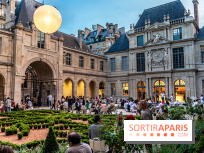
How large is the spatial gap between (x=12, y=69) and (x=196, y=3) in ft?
98.9

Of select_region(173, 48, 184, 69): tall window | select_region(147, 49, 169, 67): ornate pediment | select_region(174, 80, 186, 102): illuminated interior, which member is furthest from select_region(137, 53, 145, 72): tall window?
select_region(174, 80, 186, 102): illuminated interior

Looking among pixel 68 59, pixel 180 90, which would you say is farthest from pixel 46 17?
pixel 180 90

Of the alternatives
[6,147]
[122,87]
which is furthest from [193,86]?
[6,147]

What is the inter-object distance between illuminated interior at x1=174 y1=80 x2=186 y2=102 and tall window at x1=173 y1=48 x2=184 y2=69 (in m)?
2.46

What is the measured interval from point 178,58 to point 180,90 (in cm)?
489

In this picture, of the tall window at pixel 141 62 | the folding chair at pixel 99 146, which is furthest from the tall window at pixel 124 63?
the folding chair at pixel 99 146

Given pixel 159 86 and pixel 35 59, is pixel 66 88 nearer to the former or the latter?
pixel 35 59

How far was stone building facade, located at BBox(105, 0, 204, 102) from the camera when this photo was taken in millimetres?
25375

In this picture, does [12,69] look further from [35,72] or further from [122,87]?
[122,87]

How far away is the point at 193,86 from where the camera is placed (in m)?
24.8

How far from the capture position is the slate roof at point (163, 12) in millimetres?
28125

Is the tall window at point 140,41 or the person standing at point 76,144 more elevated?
the tall window at point 140,41

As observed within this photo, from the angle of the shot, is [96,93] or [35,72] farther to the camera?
[96,93]

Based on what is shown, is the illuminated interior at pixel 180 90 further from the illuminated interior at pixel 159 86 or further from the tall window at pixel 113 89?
the tall window at pixel 113 89
